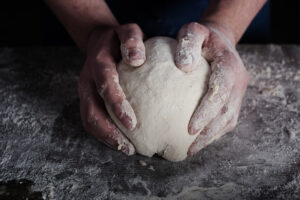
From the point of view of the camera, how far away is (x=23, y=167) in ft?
4.74

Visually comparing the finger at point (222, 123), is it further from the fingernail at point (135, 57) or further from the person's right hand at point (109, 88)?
the fingernail at point (135, 57)

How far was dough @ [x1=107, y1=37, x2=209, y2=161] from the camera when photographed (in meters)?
1.35

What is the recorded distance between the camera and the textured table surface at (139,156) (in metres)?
1.33

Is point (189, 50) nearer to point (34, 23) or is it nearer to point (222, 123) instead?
point (222, 123)

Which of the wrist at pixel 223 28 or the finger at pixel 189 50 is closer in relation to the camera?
the finger at pixel 189 50

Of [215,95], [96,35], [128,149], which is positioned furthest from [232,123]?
[96,35]

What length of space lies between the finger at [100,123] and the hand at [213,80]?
0.28m

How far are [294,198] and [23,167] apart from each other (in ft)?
3.63

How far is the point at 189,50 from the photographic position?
1.38 meters

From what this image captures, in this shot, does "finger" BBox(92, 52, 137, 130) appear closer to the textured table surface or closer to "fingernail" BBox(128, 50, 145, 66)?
"fingernail" BBox(128, 50, 145, 66)

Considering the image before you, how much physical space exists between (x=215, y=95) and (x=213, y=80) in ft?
0.23

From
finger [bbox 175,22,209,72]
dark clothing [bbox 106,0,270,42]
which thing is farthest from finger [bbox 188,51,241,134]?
dark clothing [bbox 106,0,270,42]

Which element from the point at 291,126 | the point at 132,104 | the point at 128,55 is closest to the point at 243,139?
the point at 291,126

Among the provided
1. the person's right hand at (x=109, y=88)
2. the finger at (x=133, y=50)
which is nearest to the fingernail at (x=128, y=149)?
A: the person's right hand at (x=109, y=88)
